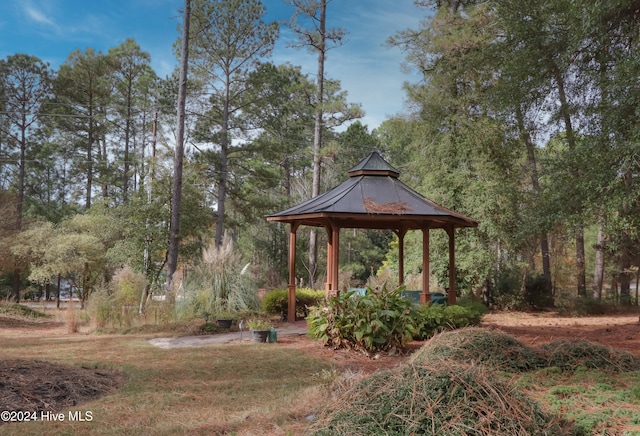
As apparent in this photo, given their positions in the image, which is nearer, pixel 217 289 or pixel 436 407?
pixel 436 407

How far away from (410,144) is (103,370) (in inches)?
412

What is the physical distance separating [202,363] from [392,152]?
25.3 m

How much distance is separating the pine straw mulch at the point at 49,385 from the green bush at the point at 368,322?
2.81m

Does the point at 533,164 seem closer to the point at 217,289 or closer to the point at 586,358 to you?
the point at 217,289

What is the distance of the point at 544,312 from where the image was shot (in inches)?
491

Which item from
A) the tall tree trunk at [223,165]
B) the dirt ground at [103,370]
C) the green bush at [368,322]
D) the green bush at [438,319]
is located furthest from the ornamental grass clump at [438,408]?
the tall tree trunk at [223,165]

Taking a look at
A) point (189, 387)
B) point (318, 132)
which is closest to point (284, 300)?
point (189, 387)

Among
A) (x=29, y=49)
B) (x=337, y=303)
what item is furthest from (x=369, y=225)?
(x=29, y=49)

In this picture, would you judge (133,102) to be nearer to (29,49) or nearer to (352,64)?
(29,49)

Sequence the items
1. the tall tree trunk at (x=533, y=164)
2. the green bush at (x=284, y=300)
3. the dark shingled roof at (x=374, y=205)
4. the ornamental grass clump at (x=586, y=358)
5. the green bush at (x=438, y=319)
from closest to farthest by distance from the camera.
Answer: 1. the ornamental grass clump at (x=586, y=358)
2. the green bush at (x=438, y=319)
3. the dark shingled roof at (x=374, y=205)
4. the tall tree trunk at (x=533, y=164)
5. the green bush at (x=284, y=300)

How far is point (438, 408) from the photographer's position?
2242 mm

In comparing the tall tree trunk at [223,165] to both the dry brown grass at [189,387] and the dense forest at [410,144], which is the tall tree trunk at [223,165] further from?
the dry brown grass at [189,387]

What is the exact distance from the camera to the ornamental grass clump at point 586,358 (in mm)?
4215

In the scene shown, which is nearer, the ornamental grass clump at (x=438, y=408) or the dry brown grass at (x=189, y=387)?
the ornamental grass clump at (x=438, y=408)
